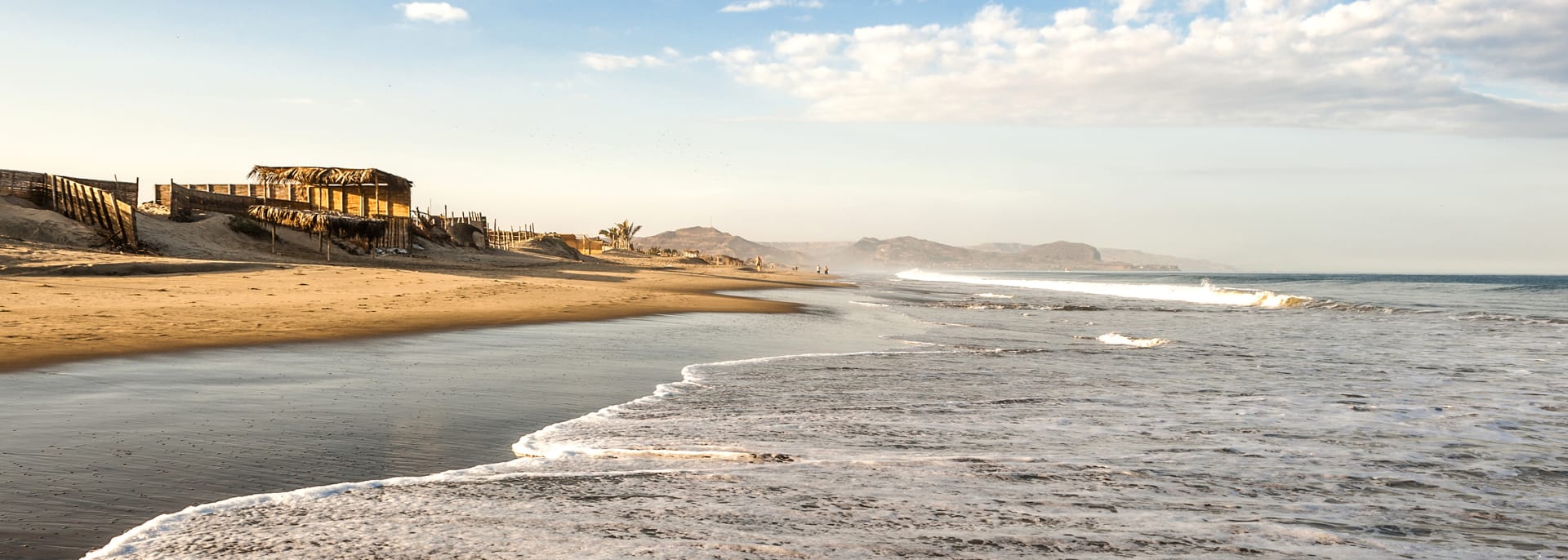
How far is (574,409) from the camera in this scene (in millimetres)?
6812

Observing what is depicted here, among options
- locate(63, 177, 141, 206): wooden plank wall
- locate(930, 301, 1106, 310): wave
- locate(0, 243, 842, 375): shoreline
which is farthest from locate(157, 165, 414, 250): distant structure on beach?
locate(930, 301, 1106, 310): wave

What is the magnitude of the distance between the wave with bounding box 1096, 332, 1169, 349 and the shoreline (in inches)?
343

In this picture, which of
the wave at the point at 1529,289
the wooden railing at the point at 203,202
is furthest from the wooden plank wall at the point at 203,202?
the wave at the point at 1529,289

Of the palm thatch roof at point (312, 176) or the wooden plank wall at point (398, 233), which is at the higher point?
the palm thatch roof at point (312, 176)

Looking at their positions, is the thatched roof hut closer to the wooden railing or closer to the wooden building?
the wooden building

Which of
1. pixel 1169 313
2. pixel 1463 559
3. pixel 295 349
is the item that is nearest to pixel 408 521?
pixel 1463 559

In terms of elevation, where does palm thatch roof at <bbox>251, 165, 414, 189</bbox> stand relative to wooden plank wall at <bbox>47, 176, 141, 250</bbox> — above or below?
above

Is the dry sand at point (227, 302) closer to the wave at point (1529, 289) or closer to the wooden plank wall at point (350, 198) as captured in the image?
the wooden plank wall at point (350, 198)

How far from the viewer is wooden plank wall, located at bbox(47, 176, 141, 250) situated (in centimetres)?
2695

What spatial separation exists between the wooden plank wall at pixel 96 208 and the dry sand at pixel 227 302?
132cm

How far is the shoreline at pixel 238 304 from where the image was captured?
1039 centimetres

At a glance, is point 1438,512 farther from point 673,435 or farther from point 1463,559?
point 673,435

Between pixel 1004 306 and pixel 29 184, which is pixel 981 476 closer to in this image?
pixel 1004 306

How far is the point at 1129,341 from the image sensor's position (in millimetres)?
14922
